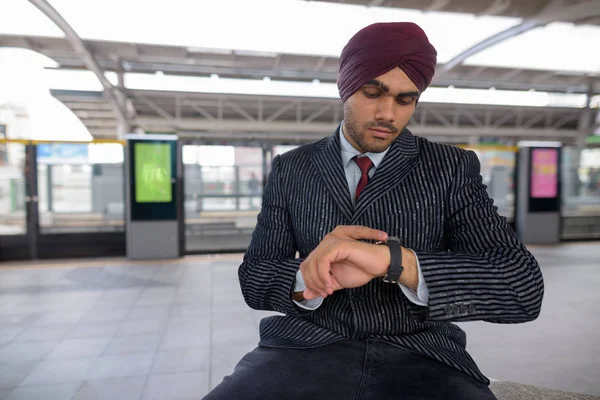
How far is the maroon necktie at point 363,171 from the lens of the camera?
1199 mm

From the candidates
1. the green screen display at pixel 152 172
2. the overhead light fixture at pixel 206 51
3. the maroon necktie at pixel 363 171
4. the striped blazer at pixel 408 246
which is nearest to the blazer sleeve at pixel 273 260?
the striped blazer at pixel 408 246

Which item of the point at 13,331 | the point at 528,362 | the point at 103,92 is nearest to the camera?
the point at 528,362

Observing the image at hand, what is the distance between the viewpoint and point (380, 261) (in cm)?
88

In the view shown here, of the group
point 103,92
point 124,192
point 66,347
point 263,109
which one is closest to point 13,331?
point 66,347

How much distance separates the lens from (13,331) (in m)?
3.61

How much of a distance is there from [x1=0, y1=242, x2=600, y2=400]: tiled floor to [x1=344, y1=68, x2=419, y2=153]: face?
2171 mm

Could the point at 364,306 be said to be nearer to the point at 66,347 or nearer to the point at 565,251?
the point at 66,347

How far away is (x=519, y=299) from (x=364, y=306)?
38 centimetres

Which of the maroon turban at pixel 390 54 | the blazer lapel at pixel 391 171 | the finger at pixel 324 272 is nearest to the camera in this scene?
the finger at pixel 324 272

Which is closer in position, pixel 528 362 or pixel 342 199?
pixel 342 199

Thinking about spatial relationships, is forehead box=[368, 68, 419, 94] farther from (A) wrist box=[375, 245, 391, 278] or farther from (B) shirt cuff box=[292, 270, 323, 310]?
(B) shirt cuff box=[292, 270, 323, 310]

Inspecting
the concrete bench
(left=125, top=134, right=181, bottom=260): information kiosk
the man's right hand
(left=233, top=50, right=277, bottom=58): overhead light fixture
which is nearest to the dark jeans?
the man's right hand

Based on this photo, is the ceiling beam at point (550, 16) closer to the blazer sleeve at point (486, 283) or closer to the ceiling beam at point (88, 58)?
the blazer sleeve at point (486, 283)

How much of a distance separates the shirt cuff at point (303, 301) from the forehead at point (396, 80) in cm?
54
